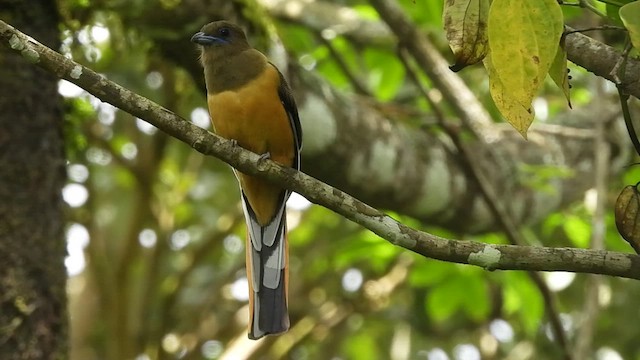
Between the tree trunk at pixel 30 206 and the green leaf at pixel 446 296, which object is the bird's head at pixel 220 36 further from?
the green leaf at pixel 446 296

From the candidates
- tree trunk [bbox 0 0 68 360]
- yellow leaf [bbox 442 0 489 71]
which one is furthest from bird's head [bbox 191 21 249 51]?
yellow leaf [bbox 442 0 489 71]

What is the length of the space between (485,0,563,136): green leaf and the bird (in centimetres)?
155

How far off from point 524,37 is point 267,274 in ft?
5.87

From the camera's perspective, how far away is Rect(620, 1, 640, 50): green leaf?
5.13ft

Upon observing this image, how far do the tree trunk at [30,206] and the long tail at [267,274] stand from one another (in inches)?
24.8

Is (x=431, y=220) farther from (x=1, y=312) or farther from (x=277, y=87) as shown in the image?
(x=1, y=312)

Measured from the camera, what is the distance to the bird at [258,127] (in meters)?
3.25

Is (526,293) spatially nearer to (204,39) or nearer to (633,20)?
(204,39)

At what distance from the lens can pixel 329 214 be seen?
6125 mm

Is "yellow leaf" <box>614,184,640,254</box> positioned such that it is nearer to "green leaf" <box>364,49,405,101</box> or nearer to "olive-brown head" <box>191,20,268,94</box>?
"olive-brown head" <box>191,20,268,94</box>

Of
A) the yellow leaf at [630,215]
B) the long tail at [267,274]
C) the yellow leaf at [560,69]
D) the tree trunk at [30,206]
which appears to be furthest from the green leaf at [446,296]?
the yellow leaf at [560,69]

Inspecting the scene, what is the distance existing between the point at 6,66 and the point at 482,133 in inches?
89.6

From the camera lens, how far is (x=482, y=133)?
4.57 meters

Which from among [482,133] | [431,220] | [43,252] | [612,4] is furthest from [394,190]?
[612,4]
